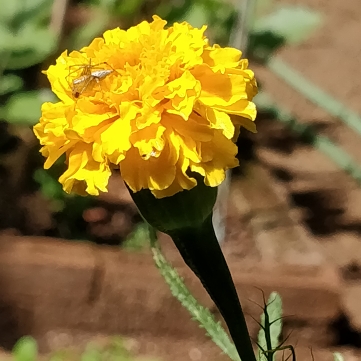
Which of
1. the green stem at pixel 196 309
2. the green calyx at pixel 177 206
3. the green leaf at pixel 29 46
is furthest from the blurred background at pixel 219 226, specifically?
the green calyx at pixel 177 206

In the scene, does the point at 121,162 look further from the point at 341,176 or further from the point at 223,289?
the point at 341,176

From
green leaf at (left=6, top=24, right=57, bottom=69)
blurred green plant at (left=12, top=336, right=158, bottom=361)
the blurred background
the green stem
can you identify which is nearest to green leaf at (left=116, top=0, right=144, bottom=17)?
the blurred background

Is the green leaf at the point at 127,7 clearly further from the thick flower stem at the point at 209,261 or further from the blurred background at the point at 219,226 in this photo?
the thick flower stem at the point at 209,261

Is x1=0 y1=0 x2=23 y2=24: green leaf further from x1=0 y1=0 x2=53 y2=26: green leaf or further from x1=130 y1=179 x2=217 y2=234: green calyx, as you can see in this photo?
x1=130 y1=179 x2=217 y2=234: green calyx

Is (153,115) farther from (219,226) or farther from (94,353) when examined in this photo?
(219,226)

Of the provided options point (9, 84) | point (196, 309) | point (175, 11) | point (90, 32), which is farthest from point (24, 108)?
point (196, 309)

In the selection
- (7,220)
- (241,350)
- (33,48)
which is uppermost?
(241,350)

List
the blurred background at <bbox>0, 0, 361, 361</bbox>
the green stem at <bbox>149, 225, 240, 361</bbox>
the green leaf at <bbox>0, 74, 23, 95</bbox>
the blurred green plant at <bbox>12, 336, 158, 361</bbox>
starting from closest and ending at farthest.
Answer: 1. the green stem at <bbox>149, 225, 240, 361</bbox>
2. the blurred green plant at <bbox>12, 336, 158, 361</bbox>
3. the blurred background at <bbox>0, 0, 361, 361</bbox>
4. the green leaf at <bbox>0, 74, 23, 95</bbox>

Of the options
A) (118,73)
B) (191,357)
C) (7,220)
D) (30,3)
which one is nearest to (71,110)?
A: (118,73)
